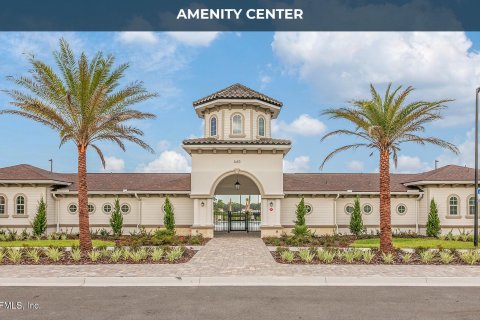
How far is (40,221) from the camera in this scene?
3041 cm

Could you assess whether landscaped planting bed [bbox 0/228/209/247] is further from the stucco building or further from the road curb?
the road curb

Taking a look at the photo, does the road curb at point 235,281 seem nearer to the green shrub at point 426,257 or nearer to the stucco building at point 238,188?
the green shrub at point 426,257

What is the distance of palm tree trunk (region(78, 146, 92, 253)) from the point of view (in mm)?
20531

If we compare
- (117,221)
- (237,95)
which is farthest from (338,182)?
(117,221)

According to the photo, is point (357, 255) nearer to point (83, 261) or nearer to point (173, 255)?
point (173, 255)

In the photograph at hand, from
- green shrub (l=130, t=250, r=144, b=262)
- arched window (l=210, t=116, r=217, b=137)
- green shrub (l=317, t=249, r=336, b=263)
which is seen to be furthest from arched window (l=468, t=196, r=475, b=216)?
green shrub (l=130, t=250, r=144, b=262)

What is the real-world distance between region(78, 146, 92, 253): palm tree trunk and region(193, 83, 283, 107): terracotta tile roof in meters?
11.0

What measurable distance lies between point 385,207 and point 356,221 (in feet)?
35.7

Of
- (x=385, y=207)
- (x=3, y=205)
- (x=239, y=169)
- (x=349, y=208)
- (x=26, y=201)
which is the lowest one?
(x=349, y=208)
